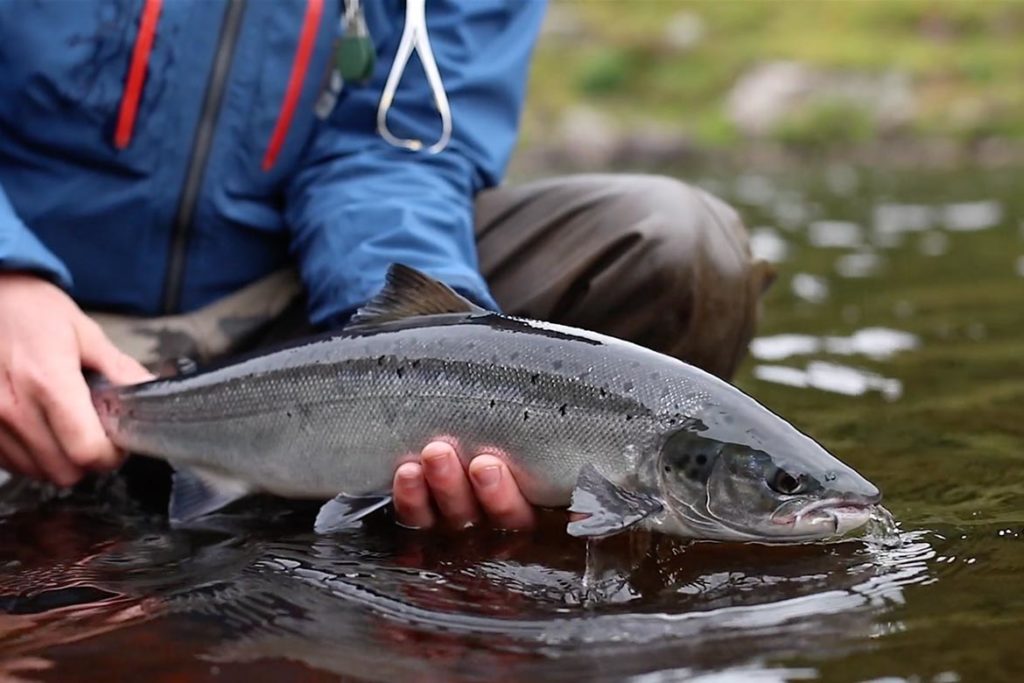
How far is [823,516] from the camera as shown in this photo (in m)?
2.22

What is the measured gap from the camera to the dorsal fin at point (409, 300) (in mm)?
2574

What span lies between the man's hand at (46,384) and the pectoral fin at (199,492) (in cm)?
17

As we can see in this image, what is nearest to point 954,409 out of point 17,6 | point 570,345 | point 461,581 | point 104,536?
point 570,345

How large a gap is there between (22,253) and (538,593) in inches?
50.9

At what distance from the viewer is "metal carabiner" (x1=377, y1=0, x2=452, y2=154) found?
326 cm

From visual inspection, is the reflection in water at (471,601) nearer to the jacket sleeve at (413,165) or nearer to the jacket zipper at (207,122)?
the jacket sleeve at (413,165)

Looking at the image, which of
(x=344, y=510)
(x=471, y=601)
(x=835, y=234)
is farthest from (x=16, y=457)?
(x=835, y=234)

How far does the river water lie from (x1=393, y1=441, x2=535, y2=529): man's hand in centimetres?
4

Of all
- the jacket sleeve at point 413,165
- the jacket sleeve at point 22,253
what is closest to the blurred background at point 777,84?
the jacket sleeve at point 413,165

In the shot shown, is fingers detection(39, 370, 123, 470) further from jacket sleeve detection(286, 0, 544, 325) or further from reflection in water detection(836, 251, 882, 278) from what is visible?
reflection in water detection(836, 251, 882, 278)

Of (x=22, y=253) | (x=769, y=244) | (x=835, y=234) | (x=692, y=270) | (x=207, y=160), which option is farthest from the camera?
(x=835, y=234)

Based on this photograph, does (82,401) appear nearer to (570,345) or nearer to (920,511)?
(570,345)

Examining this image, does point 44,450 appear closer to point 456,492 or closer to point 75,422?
point 75,422

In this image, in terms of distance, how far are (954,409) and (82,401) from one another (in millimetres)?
2350
